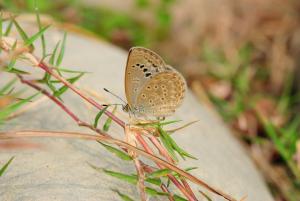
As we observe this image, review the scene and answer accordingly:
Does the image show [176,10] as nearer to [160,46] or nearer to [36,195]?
[160,46]

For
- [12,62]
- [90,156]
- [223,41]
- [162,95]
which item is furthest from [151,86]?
[223,41]

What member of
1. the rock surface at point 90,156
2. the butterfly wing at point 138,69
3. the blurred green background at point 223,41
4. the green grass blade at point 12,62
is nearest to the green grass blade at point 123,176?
the rock surface at point 90,156

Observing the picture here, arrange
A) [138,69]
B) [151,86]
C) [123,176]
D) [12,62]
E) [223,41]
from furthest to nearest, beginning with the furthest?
[223,41] → [151,86] → [138,69] → [12,62] → [123,176]

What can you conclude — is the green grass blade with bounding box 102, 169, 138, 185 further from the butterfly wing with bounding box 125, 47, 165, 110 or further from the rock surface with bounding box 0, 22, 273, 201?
the butterfly wing with bounding box 125, 47, 165, 110

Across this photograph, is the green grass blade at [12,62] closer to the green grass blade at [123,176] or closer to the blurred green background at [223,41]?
the green grass blade at [123,176]

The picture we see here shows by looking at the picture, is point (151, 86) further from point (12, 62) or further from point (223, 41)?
point (223, 41)

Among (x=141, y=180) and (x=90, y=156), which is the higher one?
(x=90, y=156)

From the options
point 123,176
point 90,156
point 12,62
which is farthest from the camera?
point 90,156
